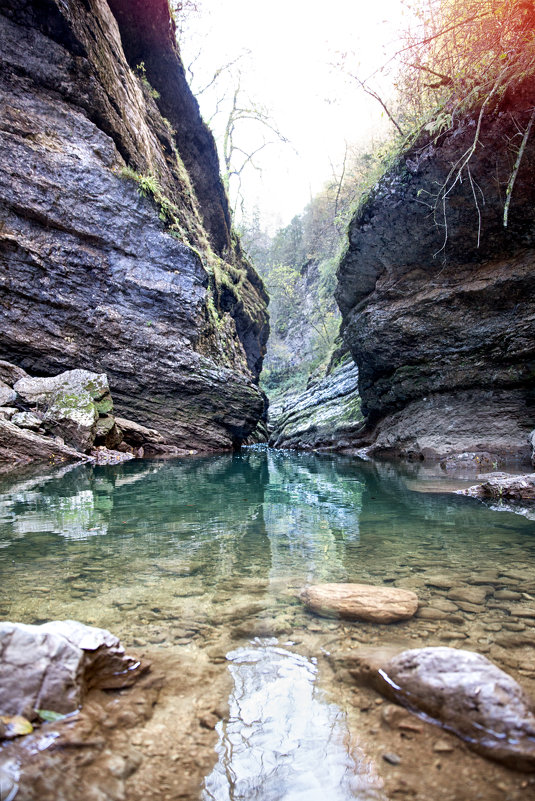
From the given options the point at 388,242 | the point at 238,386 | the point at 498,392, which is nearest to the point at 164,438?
the point at 238,386

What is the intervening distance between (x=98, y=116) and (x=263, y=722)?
14815 millimetres

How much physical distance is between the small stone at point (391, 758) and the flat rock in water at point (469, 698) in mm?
189

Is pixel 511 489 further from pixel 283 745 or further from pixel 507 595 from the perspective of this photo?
pixel 283 745

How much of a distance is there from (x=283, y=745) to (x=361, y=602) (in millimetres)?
999

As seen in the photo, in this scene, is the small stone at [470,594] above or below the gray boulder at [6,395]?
below

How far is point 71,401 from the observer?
34.5ft

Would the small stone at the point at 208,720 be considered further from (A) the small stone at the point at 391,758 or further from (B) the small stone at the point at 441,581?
(B) the small stone at the point at 441,581

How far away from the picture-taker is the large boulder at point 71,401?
10227 millimetres

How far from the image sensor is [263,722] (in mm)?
1424

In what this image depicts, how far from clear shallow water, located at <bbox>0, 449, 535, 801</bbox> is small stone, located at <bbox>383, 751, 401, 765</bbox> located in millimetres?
81

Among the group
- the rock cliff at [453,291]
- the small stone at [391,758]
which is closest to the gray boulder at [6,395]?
the rock cliff at [453,291]

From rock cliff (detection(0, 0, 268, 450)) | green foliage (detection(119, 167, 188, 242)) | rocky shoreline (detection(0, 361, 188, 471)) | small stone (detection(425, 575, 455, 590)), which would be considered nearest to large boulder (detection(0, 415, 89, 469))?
rocky shoreline (detection(0, 361, 188, 471))

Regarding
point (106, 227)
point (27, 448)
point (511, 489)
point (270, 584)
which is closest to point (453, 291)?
point (511, 489)

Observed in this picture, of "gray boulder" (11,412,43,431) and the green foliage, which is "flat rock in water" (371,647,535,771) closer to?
"gray boulder" (11,412,43,431)
